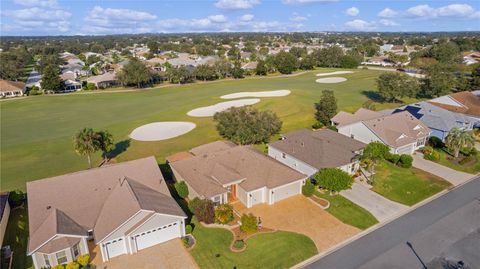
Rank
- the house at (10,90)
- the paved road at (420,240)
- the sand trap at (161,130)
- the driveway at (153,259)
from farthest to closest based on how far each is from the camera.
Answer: the house at (10,90), the sand trap at (161,130), the driveway at (153,259), the paved road at (420,240)

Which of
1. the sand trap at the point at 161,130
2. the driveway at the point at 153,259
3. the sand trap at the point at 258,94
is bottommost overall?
the driveway at the point at 153,259

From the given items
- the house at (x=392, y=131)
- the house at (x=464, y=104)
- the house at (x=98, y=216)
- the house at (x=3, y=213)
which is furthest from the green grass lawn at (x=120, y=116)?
the house at (x=98, y=216)

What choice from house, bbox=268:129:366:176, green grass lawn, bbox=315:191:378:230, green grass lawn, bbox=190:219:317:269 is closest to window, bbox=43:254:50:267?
green grass lawn, bbox=190:219:317:269

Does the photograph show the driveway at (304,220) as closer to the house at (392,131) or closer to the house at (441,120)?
the house at (392,131)

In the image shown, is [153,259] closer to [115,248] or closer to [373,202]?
[115,248]

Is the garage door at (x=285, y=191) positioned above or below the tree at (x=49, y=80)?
below

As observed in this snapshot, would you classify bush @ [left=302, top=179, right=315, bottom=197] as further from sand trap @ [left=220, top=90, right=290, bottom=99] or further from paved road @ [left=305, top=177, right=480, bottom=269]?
sand trap @ [left=220, top=90, right=290, bottom=99]

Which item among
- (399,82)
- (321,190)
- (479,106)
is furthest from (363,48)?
(321,190)

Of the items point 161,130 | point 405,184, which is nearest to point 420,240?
point 405,184
